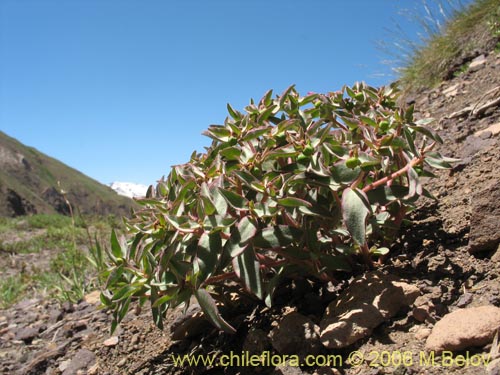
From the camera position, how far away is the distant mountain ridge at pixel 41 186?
33656mm

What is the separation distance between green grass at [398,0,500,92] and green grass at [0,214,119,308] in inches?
160

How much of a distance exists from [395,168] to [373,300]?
648mm

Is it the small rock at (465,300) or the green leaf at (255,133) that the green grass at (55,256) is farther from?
the small rock at (465,300)

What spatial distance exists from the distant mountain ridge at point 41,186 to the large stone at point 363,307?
32372mm

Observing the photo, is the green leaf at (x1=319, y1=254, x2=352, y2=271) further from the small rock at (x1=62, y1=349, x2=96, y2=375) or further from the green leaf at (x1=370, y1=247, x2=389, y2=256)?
the small rock at (x1=62, y1=349, x2=96, y2=375)

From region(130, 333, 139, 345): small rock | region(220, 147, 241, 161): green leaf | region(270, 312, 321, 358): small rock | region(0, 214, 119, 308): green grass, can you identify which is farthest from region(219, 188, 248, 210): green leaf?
region(0, 214, 119, 308): green grass

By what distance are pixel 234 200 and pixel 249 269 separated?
270 mm

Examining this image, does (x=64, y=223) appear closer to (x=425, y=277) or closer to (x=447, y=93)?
(x=447, y=93)

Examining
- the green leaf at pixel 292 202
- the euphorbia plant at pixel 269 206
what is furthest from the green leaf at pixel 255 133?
the green leaf at pixel 292 202

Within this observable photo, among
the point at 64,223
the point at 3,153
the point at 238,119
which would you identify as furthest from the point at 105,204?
the point at 238,119

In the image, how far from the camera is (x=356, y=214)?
1.65 meters

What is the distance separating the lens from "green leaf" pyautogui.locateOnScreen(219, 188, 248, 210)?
177 centimetres

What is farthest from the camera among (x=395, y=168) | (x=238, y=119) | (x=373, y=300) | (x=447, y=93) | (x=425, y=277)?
(x=447, y=93)

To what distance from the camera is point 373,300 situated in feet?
6.23
